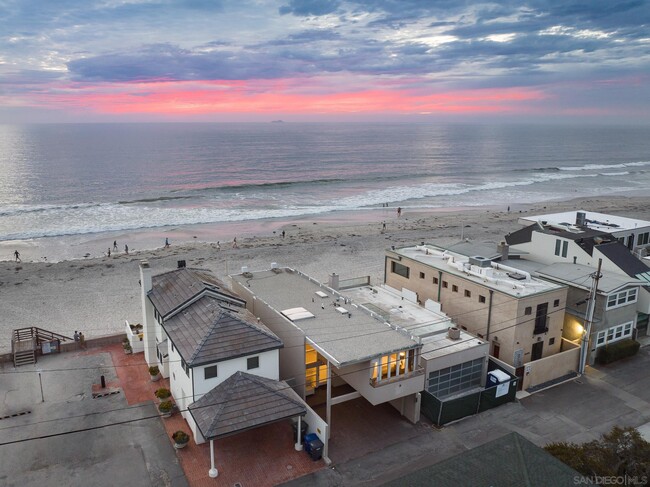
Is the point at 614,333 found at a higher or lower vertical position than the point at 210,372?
lower

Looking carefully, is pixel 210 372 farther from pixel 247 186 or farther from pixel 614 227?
pixel 247 186

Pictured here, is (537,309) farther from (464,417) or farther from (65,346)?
(65,346)

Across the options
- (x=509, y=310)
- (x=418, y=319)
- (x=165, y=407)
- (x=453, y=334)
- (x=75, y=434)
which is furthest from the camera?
(x=418, y=319)

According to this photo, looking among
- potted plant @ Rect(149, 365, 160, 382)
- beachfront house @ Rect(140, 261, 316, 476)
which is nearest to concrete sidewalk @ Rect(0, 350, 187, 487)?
potted plant @ Rect(149, 365, 160, 382)

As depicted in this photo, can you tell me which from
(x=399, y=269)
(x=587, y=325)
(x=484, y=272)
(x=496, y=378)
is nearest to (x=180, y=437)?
(x=496, y=378)

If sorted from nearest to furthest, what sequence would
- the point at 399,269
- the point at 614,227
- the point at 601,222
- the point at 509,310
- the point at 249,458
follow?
the point at 249,458
the point at 509,310
the point at 399,269
the point at 614,227
the point at 601,222

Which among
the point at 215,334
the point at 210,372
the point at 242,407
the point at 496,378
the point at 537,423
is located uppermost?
the point at 215,334

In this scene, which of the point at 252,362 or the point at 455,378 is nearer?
the point at 252,362

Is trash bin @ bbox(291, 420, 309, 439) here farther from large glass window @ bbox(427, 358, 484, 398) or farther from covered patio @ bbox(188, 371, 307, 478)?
large glass window @ bbox(427, 358, 484, 398)

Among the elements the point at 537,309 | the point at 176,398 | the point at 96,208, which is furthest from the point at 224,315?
the point at 96,208
